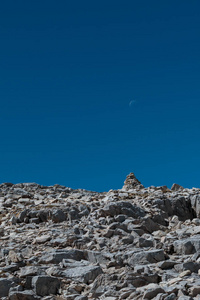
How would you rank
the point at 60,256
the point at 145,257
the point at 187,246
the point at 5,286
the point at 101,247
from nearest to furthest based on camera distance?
the point at 5,286 < the point at 145,257 < the point at 60,256 < the point at 187,246 < the point at 101,247

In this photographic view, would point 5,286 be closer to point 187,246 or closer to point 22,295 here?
point 22,295

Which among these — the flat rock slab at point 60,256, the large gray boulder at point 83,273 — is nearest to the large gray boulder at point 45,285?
the large gray boulder at point 83,273

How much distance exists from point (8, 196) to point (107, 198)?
27.4 feet

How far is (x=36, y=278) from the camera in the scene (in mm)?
12914

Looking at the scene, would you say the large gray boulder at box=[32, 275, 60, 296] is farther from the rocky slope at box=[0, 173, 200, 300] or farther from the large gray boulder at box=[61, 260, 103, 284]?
the large gray boulder at box=[61, 260, 103, 284]

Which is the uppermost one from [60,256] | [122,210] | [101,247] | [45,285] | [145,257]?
[122,210]

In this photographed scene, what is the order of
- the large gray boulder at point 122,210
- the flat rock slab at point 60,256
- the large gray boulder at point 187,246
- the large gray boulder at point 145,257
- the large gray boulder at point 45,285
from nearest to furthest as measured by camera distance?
the large gray boulder at point 45,285 → the large gray boulder at point 145,257 → the flat rock slab at point 60,256 → the large gray boulder at point 187,246 → the large gray boulder at point 122,210

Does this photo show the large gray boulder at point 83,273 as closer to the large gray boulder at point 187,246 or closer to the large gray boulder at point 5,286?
the large gray boulder at point 5,286

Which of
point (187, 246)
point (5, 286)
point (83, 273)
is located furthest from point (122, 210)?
point (5, 286)

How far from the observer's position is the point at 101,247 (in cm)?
1673

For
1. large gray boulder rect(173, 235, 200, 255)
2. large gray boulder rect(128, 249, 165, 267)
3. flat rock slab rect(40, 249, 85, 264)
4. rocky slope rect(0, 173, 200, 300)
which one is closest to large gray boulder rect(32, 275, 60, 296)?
rocky slope rect(0, 173, 200, 300)

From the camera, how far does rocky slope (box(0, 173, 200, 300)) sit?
12578 mm


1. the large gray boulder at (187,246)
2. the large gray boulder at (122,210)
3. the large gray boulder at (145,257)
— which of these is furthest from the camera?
the large gray boulder at (122,210)

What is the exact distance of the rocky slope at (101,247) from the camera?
41.3ft
